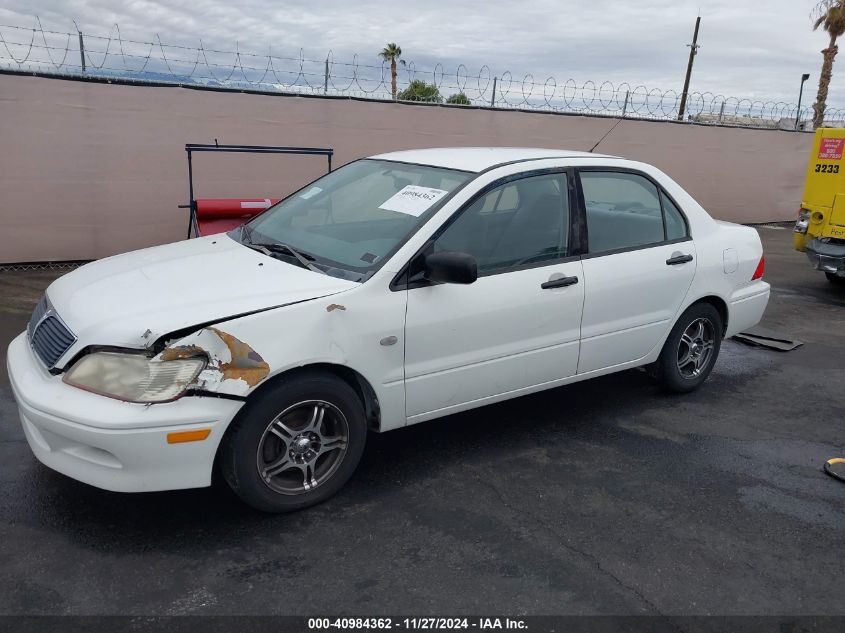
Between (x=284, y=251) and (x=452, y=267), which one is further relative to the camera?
(x=284, y=251)

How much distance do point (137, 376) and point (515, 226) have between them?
2148 mm

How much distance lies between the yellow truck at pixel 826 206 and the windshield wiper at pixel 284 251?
23.1 feet

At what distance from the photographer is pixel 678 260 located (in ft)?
15.5

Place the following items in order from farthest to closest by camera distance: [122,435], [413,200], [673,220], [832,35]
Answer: [832,35]
[673,220]
[413,200]
[122,435]

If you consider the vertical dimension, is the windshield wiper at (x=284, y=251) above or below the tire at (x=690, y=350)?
above

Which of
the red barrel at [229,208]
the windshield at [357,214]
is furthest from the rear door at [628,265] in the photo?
the red barrel at [229,208]

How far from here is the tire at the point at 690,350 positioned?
496 centimetres

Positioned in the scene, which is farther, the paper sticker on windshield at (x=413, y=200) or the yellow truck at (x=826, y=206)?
the yellow truck at (x=826, y=206)

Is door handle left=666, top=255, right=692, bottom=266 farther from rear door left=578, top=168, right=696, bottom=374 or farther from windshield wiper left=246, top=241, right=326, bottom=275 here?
windshield wiper left=246, top=241, right=326, bottom=275

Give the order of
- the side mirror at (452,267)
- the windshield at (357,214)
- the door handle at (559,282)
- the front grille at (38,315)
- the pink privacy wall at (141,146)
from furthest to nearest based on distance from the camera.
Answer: the pink privacy wall at (141,146) → the door handle at (559,282) → the windshield at (357,214) → the front grille at (38,315) → the side mirror at (452,267)

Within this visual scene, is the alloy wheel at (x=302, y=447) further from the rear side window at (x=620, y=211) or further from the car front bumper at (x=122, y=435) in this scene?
the rear side window at (x=620, y=211)

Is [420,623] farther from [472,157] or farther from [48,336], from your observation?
[472,157]

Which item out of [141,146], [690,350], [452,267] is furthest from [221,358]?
[141,146]

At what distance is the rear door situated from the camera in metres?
4.32
